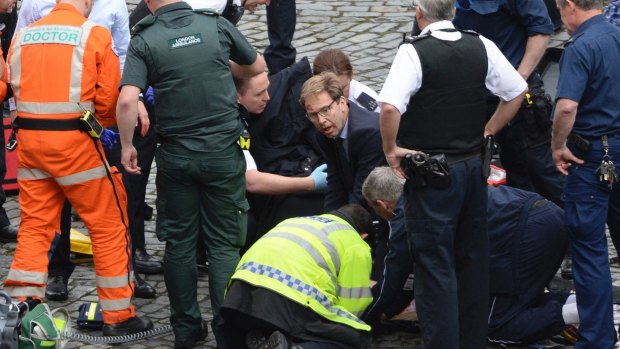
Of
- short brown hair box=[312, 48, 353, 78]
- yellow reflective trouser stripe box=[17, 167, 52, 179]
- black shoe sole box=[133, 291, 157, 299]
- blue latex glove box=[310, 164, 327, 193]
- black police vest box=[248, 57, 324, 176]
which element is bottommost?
black shoe sole box=[133, 291, 157, 299]

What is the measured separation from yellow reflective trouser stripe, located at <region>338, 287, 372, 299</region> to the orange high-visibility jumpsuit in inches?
49.0

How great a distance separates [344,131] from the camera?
6.63 meters

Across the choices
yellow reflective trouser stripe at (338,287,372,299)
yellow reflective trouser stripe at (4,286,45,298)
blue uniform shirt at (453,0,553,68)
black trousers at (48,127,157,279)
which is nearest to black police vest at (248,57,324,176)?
Answer: black trousers at (48,127,157,279)

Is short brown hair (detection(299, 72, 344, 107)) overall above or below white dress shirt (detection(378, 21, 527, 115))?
below

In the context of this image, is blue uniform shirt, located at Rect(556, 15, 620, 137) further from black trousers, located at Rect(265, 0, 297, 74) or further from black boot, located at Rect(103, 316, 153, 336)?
black trousers, located at Rect(265, 0, 297, 74)

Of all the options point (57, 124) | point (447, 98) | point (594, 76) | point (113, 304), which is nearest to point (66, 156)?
point (57, 124)

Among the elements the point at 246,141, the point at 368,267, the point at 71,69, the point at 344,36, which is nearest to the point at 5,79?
the point at 71,69

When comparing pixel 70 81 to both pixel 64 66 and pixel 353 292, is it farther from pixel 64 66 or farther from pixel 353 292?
pixel 353 292

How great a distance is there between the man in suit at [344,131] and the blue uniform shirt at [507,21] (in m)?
1.02

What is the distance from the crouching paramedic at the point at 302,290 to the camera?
561 cm

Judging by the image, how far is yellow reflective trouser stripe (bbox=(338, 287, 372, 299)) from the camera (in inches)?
231

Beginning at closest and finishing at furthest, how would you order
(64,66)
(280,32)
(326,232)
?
(326,232)
(64,66)
(280,32)

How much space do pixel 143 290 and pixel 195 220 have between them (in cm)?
88

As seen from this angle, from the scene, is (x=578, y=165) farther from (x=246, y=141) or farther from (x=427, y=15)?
(x=246, y=141)
